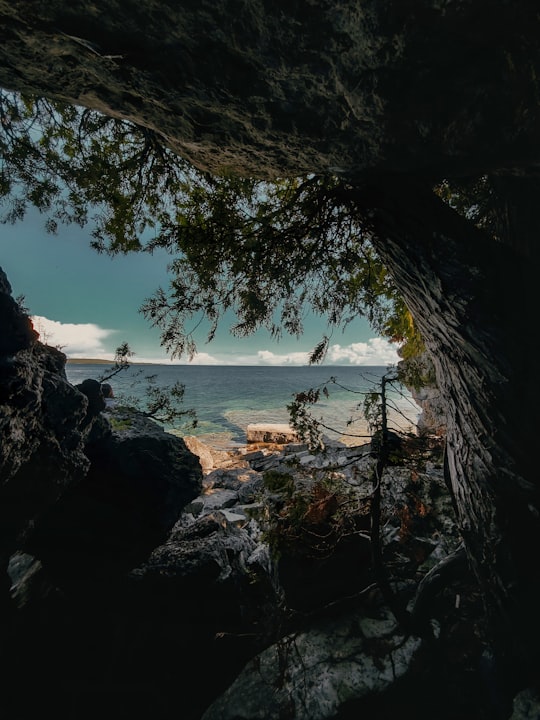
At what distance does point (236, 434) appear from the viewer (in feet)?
98.8

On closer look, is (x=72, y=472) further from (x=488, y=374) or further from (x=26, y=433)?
(x=488, y=374)

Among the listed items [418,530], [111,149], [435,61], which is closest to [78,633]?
[418,530]

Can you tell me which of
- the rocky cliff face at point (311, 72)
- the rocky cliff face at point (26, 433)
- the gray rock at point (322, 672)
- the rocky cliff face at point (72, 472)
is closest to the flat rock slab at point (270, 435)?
the rocky cliff face at point (72, 472)

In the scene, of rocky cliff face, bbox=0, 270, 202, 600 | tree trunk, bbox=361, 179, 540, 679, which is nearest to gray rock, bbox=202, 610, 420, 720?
tree trunk, bbox=361, 179, 540, 679

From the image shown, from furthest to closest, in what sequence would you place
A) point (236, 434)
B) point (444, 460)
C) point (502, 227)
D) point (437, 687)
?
1. point (236, 434)
2. point (437, 687)
3. point (444, 460)
4. point (502, 227)

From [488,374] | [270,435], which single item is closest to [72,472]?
[488,374]

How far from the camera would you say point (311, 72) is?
1.88 m

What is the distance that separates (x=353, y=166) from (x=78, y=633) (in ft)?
23.8

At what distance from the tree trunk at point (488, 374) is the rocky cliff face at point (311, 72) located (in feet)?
1.79

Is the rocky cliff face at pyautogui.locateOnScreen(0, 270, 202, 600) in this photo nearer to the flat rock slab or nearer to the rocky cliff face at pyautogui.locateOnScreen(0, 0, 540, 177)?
the rocky cliff face at pyautogui.locateOnScreen(0, 0, 540, 177)

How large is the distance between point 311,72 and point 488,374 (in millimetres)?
2669

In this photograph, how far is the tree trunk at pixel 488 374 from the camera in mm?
2562

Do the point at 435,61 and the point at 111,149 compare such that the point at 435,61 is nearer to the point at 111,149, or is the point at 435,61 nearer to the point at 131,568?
the point at 111,149

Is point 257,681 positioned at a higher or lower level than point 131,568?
lower
